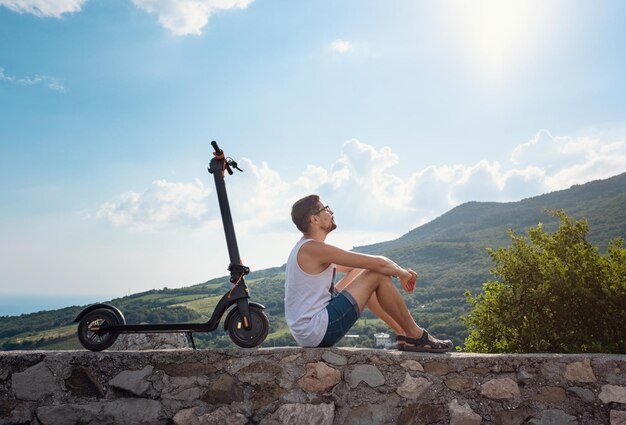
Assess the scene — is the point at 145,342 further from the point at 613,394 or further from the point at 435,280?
the point at 435,280

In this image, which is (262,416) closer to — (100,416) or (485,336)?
(100,416)

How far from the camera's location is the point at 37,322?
199 ft

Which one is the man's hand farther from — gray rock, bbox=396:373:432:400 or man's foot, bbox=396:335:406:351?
gray rock, bbox=396:373:432:400

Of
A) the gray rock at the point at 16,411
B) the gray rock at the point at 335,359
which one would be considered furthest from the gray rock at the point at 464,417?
the gray rock at the point at 16,411

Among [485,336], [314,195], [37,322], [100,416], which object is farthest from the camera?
[37,322]

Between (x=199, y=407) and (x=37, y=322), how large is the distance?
2651 inches

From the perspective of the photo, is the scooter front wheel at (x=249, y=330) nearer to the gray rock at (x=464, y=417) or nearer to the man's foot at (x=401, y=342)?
the man's foot at (x=401, y=342)

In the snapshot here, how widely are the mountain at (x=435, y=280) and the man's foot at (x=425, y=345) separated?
16.8m

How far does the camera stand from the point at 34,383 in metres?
3.42

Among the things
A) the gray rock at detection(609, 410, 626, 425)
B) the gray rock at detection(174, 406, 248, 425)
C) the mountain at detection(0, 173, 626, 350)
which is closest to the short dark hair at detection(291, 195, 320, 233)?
the gray rock at detection(174, 406, 248, 425)

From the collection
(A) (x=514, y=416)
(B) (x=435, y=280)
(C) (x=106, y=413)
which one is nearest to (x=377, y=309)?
(A) (x=514, y=416)

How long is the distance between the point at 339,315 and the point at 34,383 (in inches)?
86.2

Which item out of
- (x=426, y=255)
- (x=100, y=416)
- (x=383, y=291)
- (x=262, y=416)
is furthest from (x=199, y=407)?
(x=426, y=255)

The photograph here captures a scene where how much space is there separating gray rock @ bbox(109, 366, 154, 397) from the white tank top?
1.06 m
